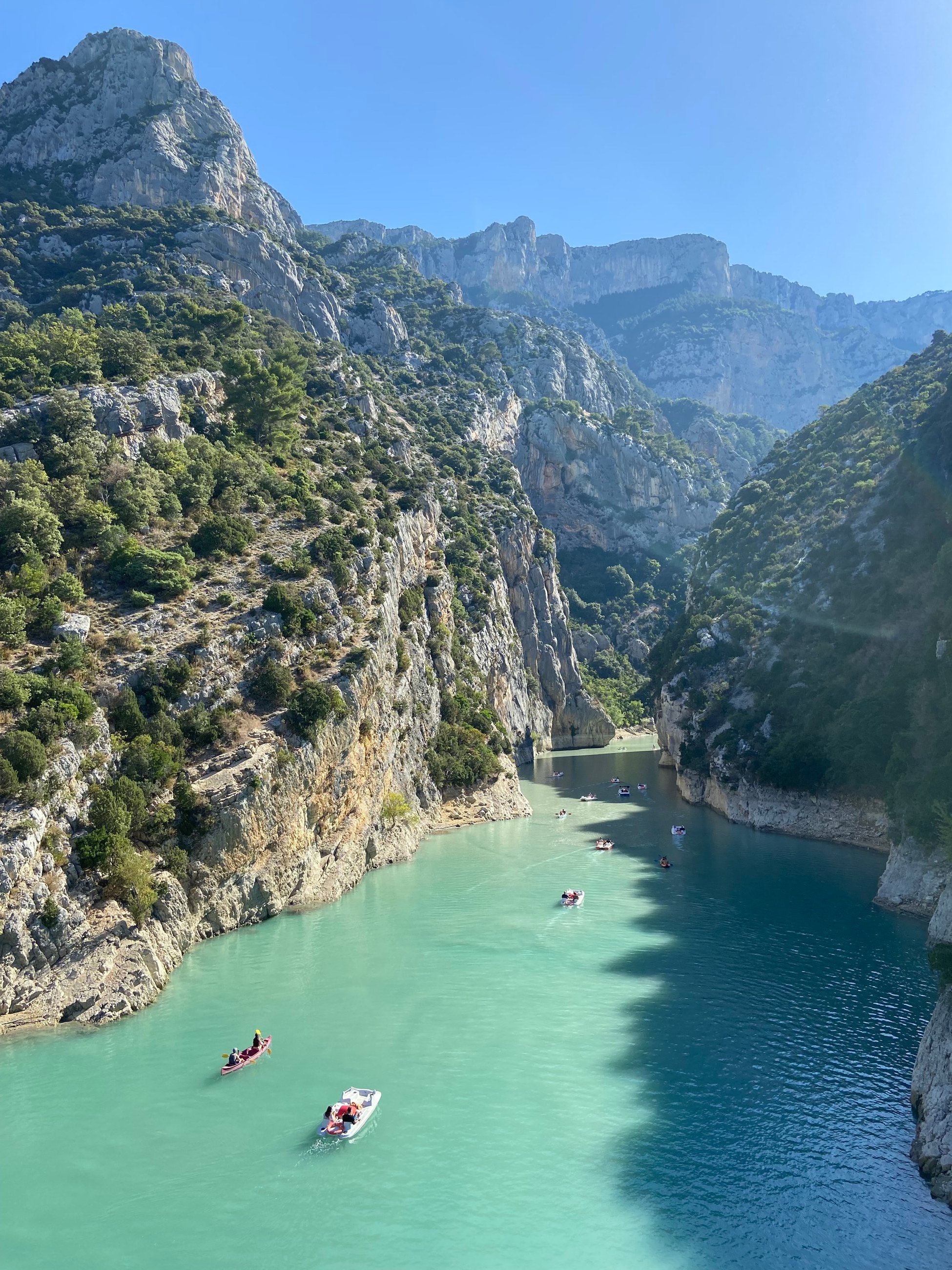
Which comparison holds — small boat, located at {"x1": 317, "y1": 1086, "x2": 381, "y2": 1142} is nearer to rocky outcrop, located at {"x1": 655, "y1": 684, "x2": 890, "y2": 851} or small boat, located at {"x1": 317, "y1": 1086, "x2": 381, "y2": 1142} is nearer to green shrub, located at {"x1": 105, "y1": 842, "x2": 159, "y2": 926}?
green shrub, located at {"x1": 105, "y1": 842, "x2": 159, "y2": 926}

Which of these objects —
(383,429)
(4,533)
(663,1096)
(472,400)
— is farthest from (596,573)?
(663,1096)

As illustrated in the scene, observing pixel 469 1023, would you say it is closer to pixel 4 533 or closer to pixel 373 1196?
pixel 373 1196

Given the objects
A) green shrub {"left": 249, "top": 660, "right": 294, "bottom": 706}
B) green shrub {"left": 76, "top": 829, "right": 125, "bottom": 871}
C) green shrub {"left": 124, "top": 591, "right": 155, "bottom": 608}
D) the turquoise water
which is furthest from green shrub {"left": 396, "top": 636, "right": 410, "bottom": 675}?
green shrub {"left": 76, "top": 829, "right": 125, "bottom": 871}

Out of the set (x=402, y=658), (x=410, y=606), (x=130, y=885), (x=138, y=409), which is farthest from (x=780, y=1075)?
(x=138, y=409)

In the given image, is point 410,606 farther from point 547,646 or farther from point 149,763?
point 547,646

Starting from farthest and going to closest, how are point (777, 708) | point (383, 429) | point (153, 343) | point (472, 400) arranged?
point (472, 400) → point (383, 429) → point (153, 343) → point (777, 708)

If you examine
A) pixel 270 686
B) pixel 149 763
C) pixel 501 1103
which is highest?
pixel 270 686
